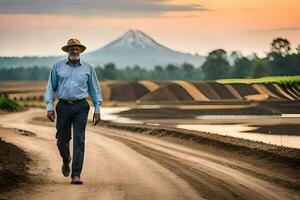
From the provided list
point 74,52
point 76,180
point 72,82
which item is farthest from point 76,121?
point 74,52

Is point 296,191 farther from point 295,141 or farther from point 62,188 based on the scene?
point 295,141

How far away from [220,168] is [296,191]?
3.29 metres

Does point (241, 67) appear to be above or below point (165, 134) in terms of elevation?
above

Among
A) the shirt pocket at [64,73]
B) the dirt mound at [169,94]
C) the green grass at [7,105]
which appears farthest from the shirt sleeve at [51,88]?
the dirt mound at [169,94]

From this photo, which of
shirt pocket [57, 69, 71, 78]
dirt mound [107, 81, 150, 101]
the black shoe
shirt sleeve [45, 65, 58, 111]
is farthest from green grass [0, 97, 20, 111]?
the black shoe

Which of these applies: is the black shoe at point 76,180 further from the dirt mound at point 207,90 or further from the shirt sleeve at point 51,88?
the dirt mound at point 207,90

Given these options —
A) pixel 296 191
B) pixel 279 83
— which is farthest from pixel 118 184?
pixel 279 83

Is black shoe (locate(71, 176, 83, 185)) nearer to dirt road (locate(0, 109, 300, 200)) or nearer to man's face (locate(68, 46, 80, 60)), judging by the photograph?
dirt road (locate(0, 109, 300, 200))

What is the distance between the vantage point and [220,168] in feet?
50.9

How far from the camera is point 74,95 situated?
488 inches

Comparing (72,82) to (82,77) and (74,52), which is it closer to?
(82,77)

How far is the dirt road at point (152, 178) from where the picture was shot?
36.9 ft

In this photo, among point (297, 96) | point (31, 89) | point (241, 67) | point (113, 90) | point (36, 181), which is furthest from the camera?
point (241, 67)

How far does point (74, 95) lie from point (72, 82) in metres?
0.22
